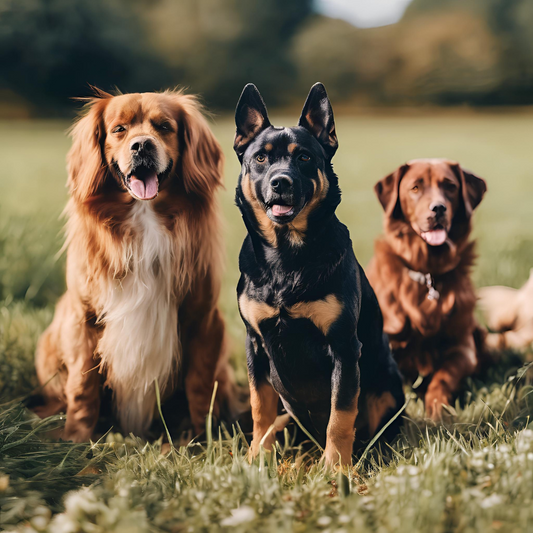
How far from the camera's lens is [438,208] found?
3.16 meters

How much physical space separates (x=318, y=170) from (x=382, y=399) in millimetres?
1230

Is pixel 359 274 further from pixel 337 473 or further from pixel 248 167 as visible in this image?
pixel 337 473

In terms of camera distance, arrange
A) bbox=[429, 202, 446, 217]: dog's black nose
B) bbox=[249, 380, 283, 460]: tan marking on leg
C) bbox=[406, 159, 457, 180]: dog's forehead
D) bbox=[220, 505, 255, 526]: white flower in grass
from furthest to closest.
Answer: bbox=[406, 159, 457, 180]: dog's forehead → bbox=[429, 202, 446, 217]: dog's black nose → bbox=[249, 380, 283, 460]: tan marking on leg → bbox=[220, 505, 255, 526]: white flower in grass

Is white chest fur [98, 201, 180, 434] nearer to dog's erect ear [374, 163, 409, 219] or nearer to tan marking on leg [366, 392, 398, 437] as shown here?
tan marking on leg [366, 392, 398, 437]

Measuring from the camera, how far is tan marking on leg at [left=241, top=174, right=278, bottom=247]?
7.93 ft

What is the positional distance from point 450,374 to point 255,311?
159 cm

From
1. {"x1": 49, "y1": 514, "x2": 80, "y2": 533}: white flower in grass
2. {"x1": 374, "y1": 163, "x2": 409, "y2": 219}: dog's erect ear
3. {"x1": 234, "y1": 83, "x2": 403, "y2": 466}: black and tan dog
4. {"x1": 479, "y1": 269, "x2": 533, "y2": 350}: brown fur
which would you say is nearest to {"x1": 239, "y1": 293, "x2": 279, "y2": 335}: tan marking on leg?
{"x1": 234, "y1": 83, "x2": 403, "y2": 466}: black and tan dog

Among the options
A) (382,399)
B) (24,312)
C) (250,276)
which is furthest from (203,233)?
(24,312)

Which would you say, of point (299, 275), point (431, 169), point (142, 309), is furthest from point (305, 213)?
point (431, 169)

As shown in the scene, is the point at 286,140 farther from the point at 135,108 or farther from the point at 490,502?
the point at 490,502

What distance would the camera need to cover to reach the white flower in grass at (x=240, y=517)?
1.78 metres

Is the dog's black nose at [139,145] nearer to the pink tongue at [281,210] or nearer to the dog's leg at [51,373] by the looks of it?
the pink tongue at [281,210]

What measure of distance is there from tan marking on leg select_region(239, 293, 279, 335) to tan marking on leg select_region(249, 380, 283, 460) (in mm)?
304

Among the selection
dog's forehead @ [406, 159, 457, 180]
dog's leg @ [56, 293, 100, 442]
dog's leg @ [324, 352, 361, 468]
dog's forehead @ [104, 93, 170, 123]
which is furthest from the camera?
dog's forehead @ [406, 159, 457, 180]
